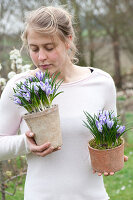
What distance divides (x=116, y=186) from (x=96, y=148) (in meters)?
3.08

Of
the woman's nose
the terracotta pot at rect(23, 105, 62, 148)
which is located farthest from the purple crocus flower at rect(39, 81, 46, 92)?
the woman's nose

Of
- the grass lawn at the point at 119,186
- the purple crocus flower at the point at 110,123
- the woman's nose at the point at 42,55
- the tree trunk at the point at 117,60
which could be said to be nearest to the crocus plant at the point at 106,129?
the purple crocus flower at the point at 110,123

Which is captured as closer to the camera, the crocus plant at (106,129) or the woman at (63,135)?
the crocus plant at (106,129)

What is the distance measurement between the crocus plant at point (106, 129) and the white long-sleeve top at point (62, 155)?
0.14 metres

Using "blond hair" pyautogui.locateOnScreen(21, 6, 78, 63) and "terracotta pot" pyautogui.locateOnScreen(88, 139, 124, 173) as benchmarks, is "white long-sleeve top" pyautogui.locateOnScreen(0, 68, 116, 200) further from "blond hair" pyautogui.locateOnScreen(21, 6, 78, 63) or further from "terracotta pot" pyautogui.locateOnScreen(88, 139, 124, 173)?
"blond hair" pyautogui.locateOnScreen(21, 6, 78, 63)

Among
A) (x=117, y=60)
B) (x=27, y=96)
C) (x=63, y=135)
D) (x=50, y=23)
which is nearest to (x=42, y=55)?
(x=50, y=23)

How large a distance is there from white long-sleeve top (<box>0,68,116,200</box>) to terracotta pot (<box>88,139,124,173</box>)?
14cm

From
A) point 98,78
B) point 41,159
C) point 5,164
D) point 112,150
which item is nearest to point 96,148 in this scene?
point 112,150

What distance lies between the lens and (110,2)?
38.9ft

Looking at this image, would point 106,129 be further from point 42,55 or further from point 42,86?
point 42,55

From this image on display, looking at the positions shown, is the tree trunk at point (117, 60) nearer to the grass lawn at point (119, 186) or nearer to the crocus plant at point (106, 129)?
the grass lawn at point (119, 186)

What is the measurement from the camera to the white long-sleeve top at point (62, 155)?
1775 mm

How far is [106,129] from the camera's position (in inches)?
63.3

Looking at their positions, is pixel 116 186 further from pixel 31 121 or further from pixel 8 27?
pixel 8 27
